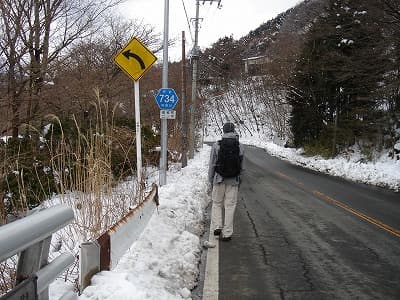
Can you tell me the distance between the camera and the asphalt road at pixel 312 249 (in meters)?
5.29

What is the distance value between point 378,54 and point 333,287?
18.1 m

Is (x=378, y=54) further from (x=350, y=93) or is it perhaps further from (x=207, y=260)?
(x=207, y=260)

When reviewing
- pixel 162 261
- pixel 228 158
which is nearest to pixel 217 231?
pixel 228 158

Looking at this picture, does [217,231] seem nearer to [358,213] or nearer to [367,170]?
[358,213]

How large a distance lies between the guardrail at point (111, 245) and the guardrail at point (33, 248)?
1201 millimetres

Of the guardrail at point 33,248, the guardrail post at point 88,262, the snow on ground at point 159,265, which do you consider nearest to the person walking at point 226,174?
the snow on ground at point 159,265

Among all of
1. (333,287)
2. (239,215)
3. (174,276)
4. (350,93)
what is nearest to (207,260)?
(174,276)

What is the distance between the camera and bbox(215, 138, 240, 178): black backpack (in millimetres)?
7586

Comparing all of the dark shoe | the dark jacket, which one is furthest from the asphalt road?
the dark jacket

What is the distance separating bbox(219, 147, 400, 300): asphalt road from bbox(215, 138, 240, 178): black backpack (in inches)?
46.1

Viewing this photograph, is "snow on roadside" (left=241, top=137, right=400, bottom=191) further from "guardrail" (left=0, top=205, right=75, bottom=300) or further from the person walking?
"guardrail" (left=0, top=205, right=75, bottom=300)

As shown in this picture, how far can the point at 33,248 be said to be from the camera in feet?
7.86

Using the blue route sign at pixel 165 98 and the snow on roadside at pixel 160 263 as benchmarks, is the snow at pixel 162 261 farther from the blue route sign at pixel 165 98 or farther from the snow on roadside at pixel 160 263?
the blue route sign at pixel 165 98

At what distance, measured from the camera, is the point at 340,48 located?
27594mm
